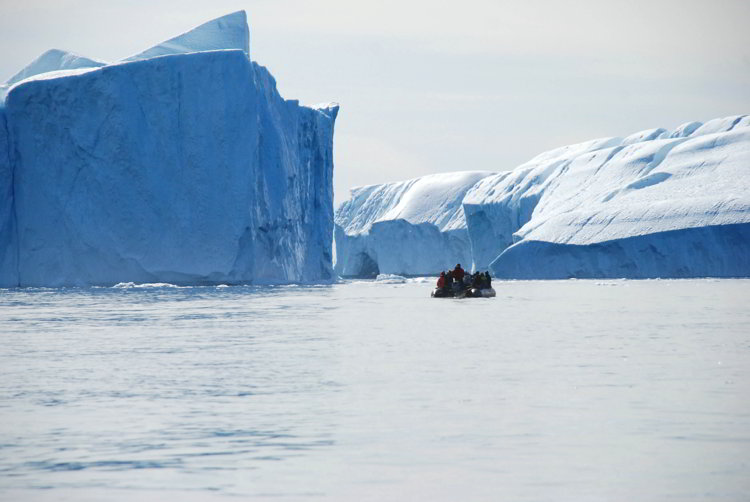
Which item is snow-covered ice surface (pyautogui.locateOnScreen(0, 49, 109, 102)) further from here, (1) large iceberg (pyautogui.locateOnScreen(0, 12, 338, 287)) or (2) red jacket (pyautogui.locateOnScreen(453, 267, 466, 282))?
(2) red jacket (pyautogui.locateOnScreen(453, 267, 466, 282))

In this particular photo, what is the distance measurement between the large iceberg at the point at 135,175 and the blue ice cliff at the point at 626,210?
1861cm

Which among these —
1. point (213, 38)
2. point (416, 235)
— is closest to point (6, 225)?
point (213, 38)

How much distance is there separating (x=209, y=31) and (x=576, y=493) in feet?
133

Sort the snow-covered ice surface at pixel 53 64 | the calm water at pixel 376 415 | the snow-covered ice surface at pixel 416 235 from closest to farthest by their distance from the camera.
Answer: the calm water at pixel 376 415
the snow-covered ice surface at pixel 53 64
the snow-covered ice surface at pixel 416 235

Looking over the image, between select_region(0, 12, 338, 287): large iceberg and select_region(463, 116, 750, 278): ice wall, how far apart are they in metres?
18.7

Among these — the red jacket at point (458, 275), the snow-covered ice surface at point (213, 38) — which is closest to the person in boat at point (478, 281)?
the red jacket at point (458, 275)

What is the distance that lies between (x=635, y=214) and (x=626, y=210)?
930 millimetres

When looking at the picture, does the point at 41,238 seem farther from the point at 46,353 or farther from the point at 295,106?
the point at 46,353

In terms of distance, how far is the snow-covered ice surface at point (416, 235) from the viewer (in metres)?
75.2

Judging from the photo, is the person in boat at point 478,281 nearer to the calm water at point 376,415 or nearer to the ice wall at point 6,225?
the ice wall at point 6,225

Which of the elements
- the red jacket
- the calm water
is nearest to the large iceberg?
the red jacket

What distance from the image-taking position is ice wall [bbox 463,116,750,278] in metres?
47.5

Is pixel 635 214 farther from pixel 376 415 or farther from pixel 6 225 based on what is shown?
pixel 376 415

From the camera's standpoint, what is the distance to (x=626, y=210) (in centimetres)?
5072
